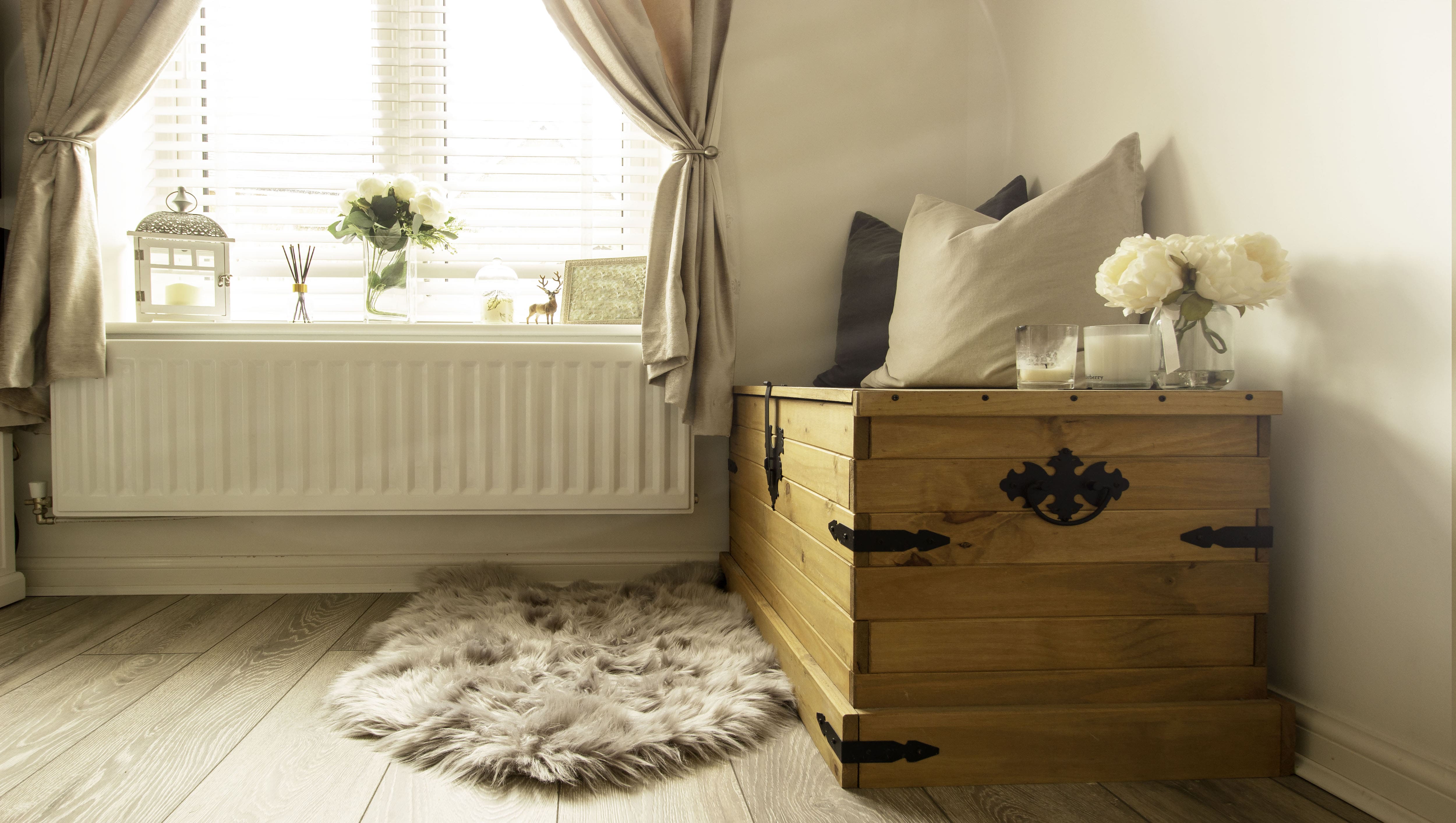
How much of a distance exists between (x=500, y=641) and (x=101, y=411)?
115 centimetres

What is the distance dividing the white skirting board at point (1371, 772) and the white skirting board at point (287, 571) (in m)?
1.37

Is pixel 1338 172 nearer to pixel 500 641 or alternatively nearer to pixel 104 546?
pixel 500 641

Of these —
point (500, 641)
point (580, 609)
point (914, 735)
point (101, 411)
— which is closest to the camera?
point (914, 735)

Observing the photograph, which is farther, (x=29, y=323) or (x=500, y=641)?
(x=29, y=323)

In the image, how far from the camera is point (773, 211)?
6.53 feet

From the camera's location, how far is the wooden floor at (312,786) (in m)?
0.91

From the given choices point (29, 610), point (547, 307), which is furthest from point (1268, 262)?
point (29, 610)

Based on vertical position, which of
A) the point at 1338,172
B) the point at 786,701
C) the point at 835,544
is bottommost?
the point at 786,701

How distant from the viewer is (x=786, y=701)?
1227 millimetres

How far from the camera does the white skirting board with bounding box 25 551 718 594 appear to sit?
1.91 metres

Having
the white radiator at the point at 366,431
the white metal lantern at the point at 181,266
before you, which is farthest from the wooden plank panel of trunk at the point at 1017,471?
the white metal lantern at the point at 181,266

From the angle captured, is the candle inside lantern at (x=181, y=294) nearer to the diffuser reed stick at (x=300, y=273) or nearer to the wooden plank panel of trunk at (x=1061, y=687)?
the diffuser reed stick at (x=300, y=273)

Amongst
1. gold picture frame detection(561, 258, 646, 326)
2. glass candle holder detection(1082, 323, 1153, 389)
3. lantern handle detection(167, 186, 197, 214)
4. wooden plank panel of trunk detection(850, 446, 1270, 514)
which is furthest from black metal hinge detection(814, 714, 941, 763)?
lantern handle detection(167, 186, 197, 214)

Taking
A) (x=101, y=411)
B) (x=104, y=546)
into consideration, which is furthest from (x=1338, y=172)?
(x=104, y=546)
